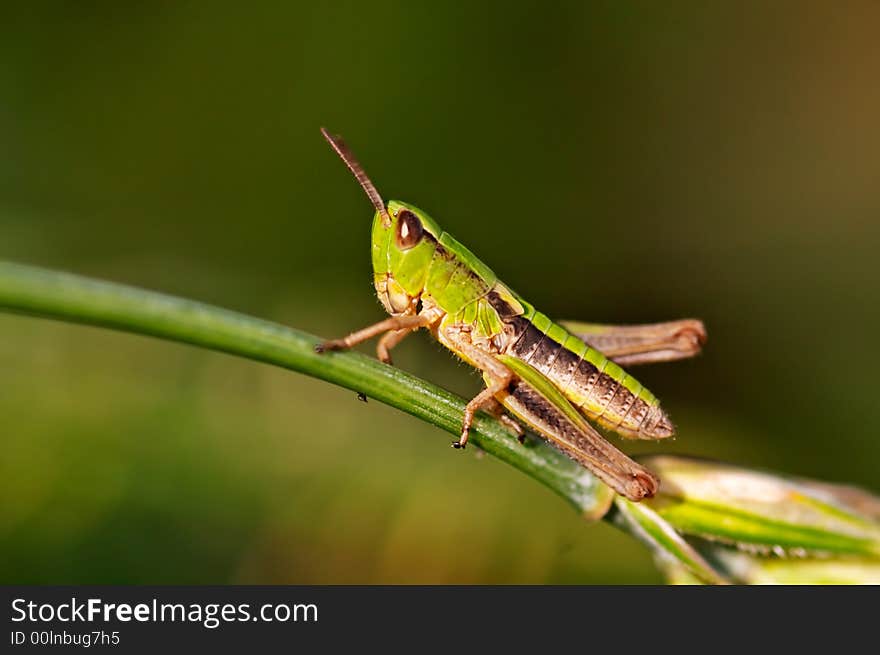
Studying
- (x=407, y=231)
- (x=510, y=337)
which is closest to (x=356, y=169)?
(x=407, y=231)

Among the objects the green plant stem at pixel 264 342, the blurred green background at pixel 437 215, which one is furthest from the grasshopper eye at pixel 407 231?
the blurred green background at pixel 437 215

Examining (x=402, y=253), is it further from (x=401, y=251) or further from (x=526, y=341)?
(x=526, y=341)

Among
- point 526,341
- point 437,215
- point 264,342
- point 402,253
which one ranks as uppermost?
point 437,215

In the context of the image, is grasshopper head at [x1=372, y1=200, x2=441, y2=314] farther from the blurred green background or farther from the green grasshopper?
the blurred green background

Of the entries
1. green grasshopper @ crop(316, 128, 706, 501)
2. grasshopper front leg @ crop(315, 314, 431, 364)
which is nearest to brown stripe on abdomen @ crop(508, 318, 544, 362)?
green grasshopper @ crop(316, 128, 706, 501)

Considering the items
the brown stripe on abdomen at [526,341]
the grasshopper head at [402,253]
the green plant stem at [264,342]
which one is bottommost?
the green plant stem at [264,342]

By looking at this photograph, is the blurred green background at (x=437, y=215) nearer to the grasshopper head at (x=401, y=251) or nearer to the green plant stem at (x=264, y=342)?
the grasshopper head at (x=401, y=251)

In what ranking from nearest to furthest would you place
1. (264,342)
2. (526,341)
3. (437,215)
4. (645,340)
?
1. (264,342)
2. (526,341)
3. (645,340)
4. (437,215)
